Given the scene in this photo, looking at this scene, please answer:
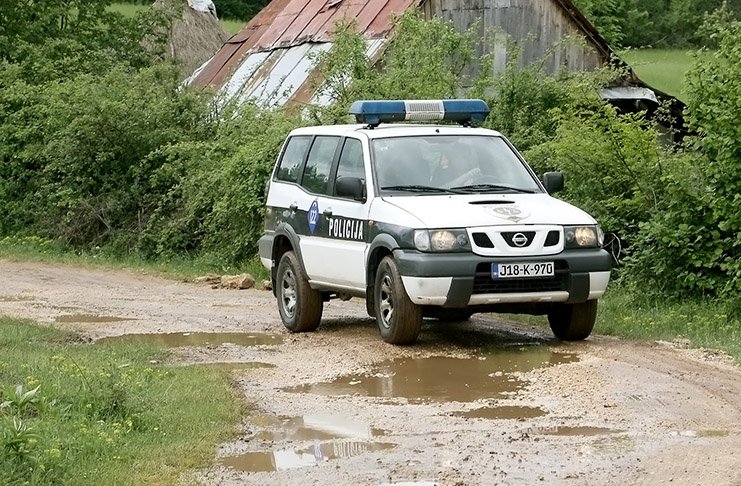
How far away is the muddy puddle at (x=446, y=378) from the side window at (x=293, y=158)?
3098 millimetres

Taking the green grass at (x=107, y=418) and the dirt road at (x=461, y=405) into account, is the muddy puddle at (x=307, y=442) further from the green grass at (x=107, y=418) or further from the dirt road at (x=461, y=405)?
the green grass at (x=107, y=418)

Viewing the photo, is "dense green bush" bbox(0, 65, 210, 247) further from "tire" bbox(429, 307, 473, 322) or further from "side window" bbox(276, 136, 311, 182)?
"tire" bbox(429, 307, 473, 322)

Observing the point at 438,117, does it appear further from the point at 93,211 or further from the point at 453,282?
the point at 93,211

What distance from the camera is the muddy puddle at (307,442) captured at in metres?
7.26

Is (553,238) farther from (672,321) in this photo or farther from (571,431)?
(571,431)

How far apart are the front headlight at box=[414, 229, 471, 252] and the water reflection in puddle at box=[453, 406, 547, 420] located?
225 centimetres

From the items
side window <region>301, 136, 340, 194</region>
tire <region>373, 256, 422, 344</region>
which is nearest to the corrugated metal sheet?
side window <region>301, 136, 340, 194</region>

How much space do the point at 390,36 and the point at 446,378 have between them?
13.0 meters

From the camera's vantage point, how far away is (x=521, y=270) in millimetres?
10648

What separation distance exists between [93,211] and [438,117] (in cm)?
1001

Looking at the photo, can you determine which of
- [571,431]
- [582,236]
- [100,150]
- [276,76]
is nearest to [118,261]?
[100,150]

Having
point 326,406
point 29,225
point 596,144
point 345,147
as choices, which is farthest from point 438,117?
point 29,225

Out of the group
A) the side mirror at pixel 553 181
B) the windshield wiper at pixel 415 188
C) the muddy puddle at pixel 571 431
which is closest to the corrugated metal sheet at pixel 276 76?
the windshield wiper at pixel 415 188

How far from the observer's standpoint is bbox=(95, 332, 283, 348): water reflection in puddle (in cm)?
1188
